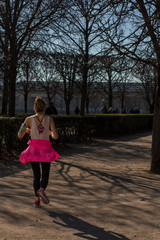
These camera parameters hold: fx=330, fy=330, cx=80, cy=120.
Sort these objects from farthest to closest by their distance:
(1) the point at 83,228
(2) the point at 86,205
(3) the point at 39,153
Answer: (2) the point at 86,205, (3) the point at 39,153, (1) the point at 83,228

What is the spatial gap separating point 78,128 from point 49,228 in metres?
9.83

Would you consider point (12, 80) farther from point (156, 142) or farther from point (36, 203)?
point (36, 203)

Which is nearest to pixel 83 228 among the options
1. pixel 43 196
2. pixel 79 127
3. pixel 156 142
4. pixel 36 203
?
pixel 43 196

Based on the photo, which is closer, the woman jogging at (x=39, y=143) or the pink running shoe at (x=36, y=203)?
the woman jogging at (x=39, y=143)

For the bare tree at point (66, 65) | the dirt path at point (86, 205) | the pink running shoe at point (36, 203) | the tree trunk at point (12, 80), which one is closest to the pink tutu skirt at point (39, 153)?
the pink running shoe at point (36, 203)

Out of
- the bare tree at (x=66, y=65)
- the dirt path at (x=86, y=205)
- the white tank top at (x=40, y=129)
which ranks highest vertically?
the bare tree at (x=66, y=65)

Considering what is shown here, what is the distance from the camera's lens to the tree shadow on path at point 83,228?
3.59 meters

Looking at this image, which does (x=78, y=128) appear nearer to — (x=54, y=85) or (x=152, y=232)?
(x=152, y=232)

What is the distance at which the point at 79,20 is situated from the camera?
14430 mm

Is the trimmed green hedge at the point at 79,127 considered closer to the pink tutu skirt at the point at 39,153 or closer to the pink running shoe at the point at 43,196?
the pink tutu skirt at the point at 39,153

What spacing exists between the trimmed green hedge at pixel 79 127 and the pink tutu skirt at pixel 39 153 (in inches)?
170

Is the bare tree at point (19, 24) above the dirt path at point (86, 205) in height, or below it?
above

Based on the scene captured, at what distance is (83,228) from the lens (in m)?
3.85

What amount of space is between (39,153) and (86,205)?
109 cm
